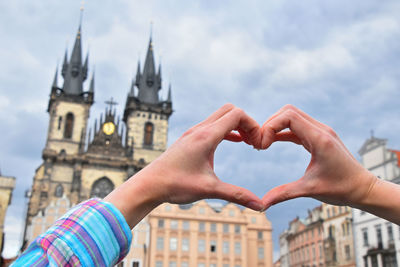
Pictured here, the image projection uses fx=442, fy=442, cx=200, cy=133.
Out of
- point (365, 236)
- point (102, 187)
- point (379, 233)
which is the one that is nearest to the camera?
point (379, 233)

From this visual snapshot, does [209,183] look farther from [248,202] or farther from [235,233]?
[235,233]

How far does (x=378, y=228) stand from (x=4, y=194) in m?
32.9

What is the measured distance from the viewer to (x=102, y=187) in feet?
160

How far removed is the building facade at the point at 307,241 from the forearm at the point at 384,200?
43.3 metres

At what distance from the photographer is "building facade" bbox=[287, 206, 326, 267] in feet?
144

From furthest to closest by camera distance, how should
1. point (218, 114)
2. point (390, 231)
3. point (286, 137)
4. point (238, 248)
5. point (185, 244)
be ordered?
point (238, 248) → point (185, 244) → point (390, 231) → point (286, 137) → point (218, 114)

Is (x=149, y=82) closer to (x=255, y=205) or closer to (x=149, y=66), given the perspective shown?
(x=149, y=66)

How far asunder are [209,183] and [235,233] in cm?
4026

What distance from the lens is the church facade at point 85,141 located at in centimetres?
4688

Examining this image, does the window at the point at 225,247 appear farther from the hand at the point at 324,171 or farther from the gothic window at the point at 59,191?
the hand at the point at 324,171

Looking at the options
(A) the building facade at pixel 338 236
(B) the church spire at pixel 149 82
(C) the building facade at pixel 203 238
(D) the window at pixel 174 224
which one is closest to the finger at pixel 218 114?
(C) the building facade at pixel 203 238

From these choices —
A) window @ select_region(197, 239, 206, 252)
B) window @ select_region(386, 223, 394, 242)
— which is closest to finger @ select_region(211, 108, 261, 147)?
window @ select_region(386, 223, 394, 242)

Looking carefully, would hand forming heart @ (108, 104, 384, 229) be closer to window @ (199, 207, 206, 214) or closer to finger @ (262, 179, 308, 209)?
finger @ (262, 179, 308, 209)

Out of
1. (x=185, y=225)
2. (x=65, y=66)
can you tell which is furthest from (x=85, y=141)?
(x=185, y=225)
